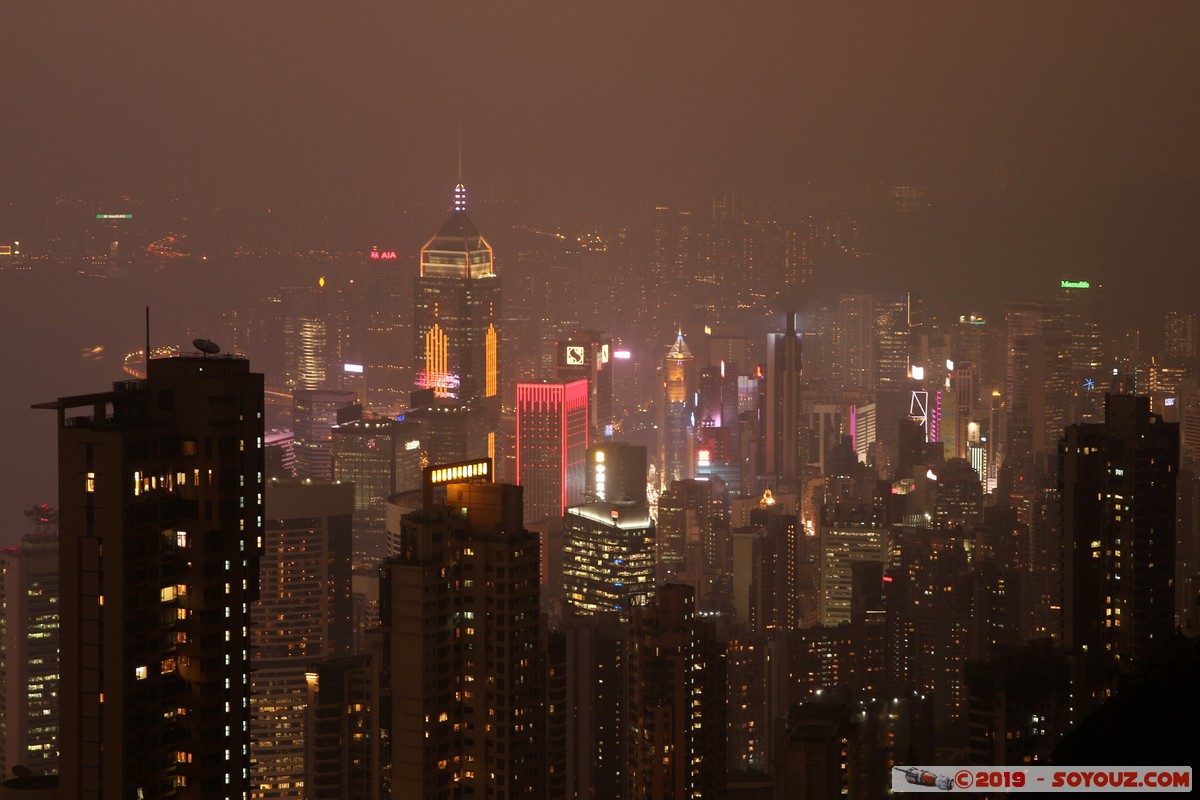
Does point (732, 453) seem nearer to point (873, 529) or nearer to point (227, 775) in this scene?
point (873, 529)

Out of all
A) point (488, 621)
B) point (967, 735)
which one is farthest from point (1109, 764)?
point (967, 735)

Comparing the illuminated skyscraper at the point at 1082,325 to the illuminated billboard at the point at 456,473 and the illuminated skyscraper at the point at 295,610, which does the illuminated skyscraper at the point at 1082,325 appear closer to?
the illuminated skyscraper at the point at 295,610

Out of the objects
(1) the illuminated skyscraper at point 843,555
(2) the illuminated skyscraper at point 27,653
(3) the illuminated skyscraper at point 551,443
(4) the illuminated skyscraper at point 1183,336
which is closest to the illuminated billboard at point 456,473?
(2) the illuminated skyscraper at point 27,653

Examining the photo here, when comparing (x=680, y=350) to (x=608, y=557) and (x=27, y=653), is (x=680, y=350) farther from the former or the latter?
(x=27, y=653)

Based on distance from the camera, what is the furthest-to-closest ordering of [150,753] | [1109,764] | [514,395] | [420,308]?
1. [514,395]
2. [420,308]
3. [150,753]
4. [1109,764]

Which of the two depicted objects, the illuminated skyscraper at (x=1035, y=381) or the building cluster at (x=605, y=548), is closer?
the building cluster at (x=605, y=548)

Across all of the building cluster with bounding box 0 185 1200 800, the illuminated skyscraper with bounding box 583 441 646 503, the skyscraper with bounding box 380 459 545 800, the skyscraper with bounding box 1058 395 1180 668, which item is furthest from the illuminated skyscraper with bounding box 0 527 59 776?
the illuminated skyscraper with bounding box 583 441 646 503
